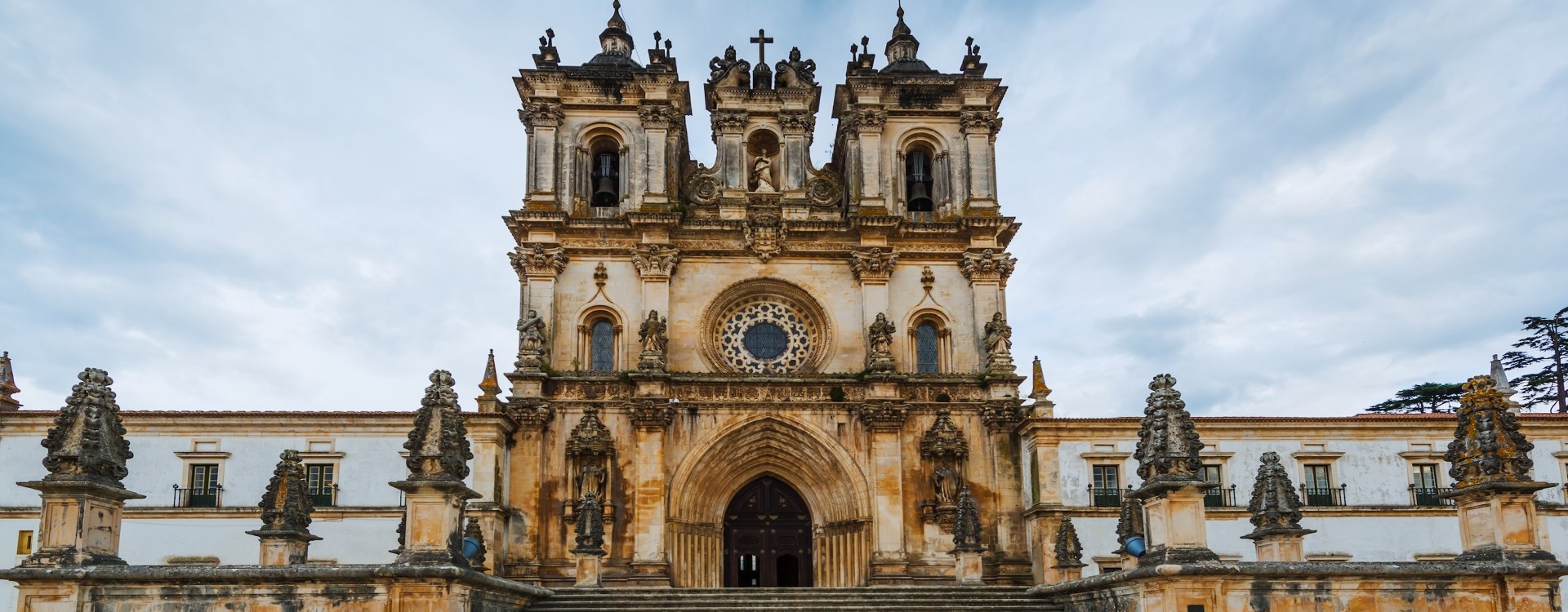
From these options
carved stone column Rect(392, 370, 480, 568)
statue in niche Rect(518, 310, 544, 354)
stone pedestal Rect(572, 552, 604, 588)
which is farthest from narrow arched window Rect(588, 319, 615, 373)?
carved stone column Rect(392, 370, 480, 568)

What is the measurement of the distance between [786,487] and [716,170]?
985 centimetres

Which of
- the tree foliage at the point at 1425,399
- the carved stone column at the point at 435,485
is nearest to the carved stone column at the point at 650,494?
the carved stone column at the point at 435,485

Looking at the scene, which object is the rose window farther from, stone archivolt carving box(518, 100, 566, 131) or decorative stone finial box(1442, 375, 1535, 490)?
decorative stone finial box(1442, 375, 1535, 490)

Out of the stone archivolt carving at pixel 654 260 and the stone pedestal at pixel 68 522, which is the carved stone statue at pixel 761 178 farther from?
the stone pedestal at pixel 68 522

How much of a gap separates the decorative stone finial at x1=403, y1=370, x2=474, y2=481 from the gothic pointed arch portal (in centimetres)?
1340

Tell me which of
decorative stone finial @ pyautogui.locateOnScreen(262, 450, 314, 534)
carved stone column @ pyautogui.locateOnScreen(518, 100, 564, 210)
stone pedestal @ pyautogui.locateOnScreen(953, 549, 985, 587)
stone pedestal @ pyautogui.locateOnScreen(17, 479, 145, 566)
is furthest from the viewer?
carved stone column @ pyautogui.locateOnScreen(518, 100, 564, 210)

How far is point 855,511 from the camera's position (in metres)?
32.7

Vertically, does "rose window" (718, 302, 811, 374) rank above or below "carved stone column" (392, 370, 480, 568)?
above

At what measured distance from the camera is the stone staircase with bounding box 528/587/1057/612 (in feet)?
83.4

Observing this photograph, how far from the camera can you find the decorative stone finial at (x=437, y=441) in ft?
62.4

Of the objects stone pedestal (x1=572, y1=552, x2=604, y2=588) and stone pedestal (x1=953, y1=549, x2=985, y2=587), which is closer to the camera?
stone pedestal (x1=572, y1=552, x2=604, y2=588)

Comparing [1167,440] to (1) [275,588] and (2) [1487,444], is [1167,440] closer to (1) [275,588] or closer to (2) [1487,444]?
(2) [1487,444]

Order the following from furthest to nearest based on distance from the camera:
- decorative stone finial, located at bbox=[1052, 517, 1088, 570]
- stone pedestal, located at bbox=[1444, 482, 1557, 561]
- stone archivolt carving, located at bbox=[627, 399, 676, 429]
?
stone archivolt carving, located at bbox=[627, 399, 676, 429], decorative stone finial, located at bbox=[1052, 517, 1088, 570], stone pedestal, located at bbox=[1444, 482, 1557, 561]

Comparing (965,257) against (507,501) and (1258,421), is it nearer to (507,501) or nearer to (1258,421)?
(1258,421)
